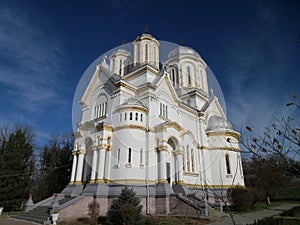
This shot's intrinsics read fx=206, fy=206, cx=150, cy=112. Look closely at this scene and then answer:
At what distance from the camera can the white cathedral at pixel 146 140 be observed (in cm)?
1695

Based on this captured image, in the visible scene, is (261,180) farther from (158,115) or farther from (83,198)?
(83,198)

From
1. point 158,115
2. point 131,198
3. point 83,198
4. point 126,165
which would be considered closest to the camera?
point 131,198

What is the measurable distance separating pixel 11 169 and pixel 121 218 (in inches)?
672

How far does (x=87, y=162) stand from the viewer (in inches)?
802

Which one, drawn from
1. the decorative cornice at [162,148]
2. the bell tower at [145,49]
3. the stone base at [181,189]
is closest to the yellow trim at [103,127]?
the decorative cornice at [162,148]

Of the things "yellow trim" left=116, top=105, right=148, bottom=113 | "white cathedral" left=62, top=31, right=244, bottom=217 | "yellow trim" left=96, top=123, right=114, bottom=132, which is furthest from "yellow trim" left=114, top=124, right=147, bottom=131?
"yellow trim" left=116, top=105, right=148, bottom=113

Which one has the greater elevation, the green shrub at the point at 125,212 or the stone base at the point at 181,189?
the stone base at the point at 181,189

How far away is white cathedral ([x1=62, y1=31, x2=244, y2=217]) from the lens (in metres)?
17.0

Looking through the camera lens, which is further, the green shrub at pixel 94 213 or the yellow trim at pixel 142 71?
the yellow trim at pixel 142 71

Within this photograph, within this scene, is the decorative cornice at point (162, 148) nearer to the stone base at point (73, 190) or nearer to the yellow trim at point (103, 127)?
the yellow trim at point (103, 127)

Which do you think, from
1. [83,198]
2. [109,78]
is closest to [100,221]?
[83,198]

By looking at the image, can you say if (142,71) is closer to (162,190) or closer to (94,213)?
(162,190)

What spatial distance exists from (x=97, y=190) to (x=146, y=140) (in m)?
5.77

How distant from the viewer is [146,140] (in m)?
18.6
